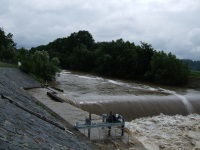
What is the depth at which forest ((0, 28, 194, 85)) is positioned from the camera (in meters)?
38.9

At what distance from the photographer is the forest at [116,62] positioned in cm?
3894

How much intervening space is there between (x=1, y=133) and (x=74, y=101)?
1653cm

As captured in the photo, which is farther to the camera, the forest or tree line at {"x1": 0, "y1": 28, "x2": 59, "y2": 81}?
the forest

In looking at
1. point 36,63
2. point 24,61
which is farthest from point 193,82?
point 24,61

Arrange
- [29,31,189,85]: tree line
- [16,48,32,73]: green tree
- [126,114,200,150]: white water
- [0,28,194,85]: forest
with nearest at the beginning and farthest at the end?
[126,114,200,150]: white water < [16,48,32,73]: green tree < [0,28,194,85]: forest < [29,31,189,85]: tree line

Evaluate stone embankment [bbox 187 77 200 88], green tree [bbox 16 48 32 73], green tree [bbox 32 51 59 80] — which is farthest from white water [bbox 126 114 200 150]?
stone embankment [bbox 187 77 200 88]

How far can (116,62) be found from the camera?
186ft

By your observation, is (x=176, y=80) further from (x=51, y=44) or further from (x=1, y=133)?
(x=51, y=44)

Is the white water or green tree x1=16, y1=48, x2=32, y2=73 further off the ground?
green tree x1=16, y1=48, x2=32, y2=73

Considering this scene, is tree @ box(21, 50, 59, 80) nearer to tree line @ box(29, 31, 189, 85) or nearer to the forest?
the forest

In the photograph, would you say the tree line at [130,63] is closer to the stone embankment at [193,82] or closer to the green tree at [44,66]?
the stone embankment at [193,82]

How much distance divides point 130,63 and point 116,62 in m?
3.57

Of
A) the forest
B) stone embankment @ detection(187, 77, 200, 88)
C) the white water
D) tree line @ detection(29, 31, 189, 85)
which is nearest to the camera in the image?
the white water

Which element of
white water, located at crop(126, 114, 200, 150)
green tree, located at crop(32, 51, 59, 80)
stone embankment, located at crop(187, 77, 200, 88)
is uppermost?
green tree, located at crop(32, 51, 59, 80)
